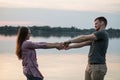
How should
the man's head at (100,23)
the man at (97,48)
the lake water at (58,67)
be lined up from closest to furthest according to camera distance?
the man at (97,48), the man's head at (100,23), the lake water at (58,67)

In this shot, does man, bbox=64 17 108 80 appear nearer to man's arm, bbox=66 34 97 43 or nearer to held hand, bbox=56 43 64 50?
man's arm, bbox=66 34 97 43

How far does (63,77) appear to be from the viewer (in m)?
23.9

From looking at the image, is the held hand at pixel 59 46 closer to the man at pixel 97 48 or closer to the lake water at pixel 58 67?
the man at pixel 97 48

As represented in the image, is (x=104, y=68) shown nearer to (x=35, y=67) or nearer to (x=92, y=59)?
(x=92, y=59)

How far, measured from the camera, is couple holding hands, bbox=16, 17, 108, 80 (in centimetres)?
799

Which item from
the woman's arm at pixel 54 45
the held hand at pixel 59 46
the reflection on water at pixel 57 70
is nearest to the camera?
the woman's arm at pixel 54 45

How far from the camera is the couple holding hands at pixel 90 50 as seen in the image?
799 centimetres

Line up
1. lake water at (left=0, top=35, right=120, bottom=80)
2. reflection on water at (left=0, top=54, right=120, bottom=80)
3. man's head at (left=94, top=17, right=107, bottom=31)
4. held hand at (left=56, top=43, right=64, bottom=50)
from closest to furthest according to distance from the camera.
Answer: man's head at (left=94, top=17, right=107, bottom=31) < held hand at (left=56, top=43, right=64, bottom=50) < reflection on water at (left=0, top=54, right=120, bottom=80) < lake water at (left=0, top=35, right=120, bottom=80)

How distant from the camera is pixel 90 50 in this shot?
8.24 m

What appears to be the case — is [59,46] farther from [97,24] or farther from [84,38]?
[97,24]

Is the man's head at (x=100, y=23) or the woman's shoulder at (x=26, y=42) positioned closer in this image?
the woman's shoulder at (x=26, y=42)

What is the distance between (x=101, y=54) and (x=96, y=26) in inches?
17.4

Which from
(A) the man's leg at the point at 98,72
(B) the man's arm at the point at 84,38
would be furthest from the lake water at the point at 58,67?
(B) the man's arm at the point at 84,38

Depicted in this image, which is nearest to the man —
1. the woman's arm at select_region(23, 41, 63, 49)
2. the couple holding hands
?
the couple holding hands
